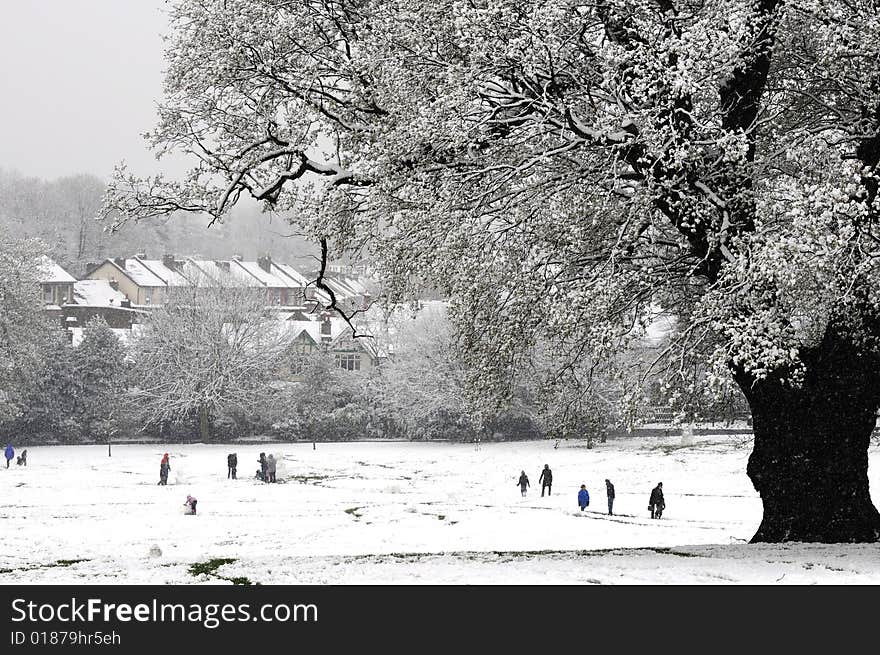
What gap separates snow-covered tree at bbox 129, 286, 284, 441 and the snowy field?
3.68m

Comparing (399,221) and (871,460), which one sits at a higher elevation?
(399,221)

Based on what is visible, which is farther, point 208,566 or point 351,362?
point 351,362

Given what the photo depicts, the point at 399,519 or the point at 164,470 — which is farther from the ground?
the point at 164,470

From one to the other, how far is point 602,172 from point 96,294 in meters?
93.8

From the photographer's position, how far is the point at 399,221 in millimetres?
13000

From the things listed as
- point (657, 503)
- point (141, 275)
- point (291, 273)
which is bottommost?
point (657, 503)

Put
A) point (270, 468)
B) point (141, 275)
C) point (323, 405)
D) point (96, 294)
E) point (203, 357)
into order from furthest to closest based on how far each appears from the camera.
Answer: point (141, 275), point (96, 294), point (323, 405), point (203, 357), point (270, 468)

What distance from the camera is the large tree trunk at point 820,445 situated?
1394 cm

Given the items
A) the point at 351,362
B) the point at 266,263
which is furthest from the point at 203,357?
the point at 266,263

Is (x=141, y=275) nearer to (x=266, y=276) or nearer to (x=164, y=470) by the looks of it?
(x=266, y=276)

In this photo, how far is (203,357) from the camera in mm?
65375
